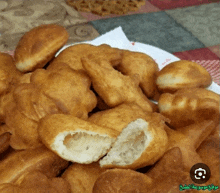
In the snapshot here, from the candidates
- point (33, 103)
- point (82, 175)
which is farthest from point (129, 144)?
point (33, 103)

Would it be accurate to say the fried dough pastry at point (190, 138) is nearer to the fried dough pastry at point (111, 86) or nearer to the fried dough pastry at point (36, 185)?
the fried dough pastry at point (111, 86)

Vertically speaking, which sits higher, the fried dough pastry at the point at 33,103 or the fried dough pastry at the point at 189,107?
the fried dough pastry at the point at 33,103

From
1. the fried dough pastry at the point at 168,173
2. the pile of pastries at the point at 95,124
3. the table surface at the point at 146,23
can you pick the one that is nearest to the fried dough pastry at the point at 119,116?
the pile of pastries at the point at 95,124

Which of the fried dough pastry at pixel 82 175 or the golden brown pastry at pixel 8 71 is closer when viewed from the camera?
the fried dough pastry at pixel 82 175

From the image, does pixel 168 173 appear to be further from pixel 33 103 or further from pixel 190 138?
pixel 33 103

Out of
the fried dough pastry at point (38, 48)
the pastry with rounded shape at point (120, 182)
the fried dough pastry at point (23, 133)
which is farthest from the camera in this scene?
the fried dough pastry at point (38, 48)

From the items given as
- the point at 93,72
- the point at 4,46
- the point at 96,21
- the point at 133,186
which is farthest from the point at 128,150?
the point at 96,21

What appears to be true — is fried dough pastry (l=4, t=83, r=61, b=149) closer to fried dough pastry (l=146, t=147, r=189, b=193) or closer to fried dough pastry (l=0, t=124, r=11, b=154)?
fried dough pastry (l=0, t=124, r=11, b=154)

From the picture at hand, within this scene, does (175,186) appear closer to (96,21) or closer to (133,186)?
(133,186)
